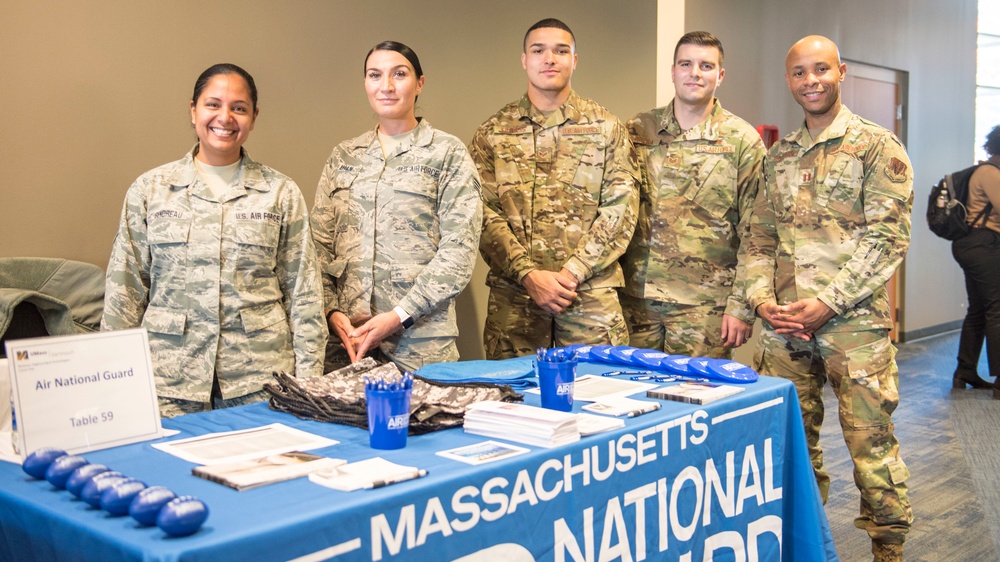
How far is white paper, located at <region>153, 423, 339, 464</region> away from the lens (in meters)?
1.52

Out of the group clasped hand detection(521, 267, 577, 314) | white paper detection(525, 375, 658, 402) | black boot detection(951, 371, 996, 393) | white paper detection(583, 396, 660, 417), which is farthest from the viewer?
black boot detection(951, 371, 996, 393)

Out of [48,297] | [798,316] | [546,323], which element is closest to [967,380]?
[798,316]

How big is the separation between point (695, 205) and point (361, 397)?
1.87 metres

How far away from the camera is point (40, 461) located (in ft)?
4.58

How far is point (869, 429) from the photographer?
9.13 feet

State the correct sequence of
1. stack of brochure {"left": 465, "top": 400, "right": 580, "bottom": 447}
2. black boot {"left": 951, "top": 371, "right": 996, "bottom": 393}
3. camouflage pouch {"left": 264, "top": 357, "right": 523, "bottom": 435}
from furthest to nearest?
black boot {"left": 951, "top": 371, "right": 996, "bottom": 393} → camouflage pouch {"left": 264, "top": 357, "right": 523, "bottom": 435} → stack of brochure {"left": 465, "top": 400, "right": 580, "bottom": 447}

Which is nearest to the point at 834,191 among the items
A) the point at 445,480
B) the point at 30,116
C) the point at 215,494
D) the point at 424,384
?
the point at 424,384

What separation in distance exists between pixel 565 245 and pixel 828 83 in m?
1.06

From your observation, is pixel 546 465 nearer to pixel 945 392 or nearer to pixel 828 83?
pixel 828 83

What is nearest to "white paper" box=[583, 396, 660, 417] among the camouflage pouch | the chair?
the camouflage pouch

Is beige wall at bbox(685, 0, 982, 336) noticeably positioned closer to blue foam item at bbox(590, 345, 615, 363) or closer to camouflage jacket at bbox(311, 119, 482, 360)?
camouflage jacket at bbox(311, 119, 482, 360)

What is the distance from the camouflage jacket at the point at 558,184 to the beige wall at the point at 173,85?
70 cm

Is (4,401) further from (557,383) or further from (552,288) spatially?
(552,288)

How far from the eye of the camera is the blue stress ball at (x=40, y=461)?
4.58ft
